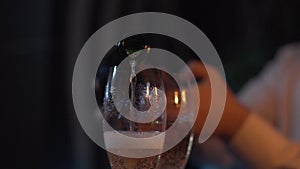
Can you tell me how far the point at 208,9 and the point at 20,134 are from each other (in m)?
0.89

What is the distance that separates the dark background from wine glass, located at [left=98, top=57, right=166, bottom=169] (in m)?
1.47

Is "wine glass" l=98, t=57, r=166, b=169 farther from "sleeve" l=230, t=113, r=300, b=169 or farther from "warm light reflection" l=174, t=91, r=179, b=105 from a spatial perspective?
"sleeve" l=230, t=113, r=300, b=169

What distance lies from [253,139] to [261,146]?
0.09 ft

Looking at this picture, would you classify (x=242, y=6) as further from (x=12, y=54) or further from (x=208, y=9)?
(x=12, y=54)

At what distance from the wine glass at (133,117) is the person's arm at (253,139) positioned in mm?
487

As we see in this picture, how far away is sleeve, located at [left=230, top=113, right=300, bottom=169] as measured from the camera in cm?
107

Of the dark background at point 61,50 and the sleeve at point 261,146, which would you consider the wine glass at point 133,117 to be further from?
the dark background at point 61,50

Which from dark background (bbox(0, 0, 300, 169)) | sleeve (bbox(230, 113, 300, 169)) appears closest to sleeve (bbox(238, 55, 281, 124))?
sleeve (bbox(230, 113, 300, 169))

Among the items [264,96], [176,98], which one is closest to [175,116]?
[176,98]

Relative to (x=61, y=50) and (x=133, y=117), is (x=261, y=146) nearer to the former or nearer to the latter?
(x=133, y=117)

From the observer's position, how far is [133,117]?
0.57 metres

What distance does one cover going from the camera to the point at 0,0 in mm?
2107

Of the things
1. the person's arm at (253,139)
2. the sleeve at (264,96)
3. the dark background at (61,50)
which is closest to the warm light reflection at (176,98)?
the person's arm at (253,139)

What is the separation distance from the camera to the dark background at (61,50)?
2.12m
